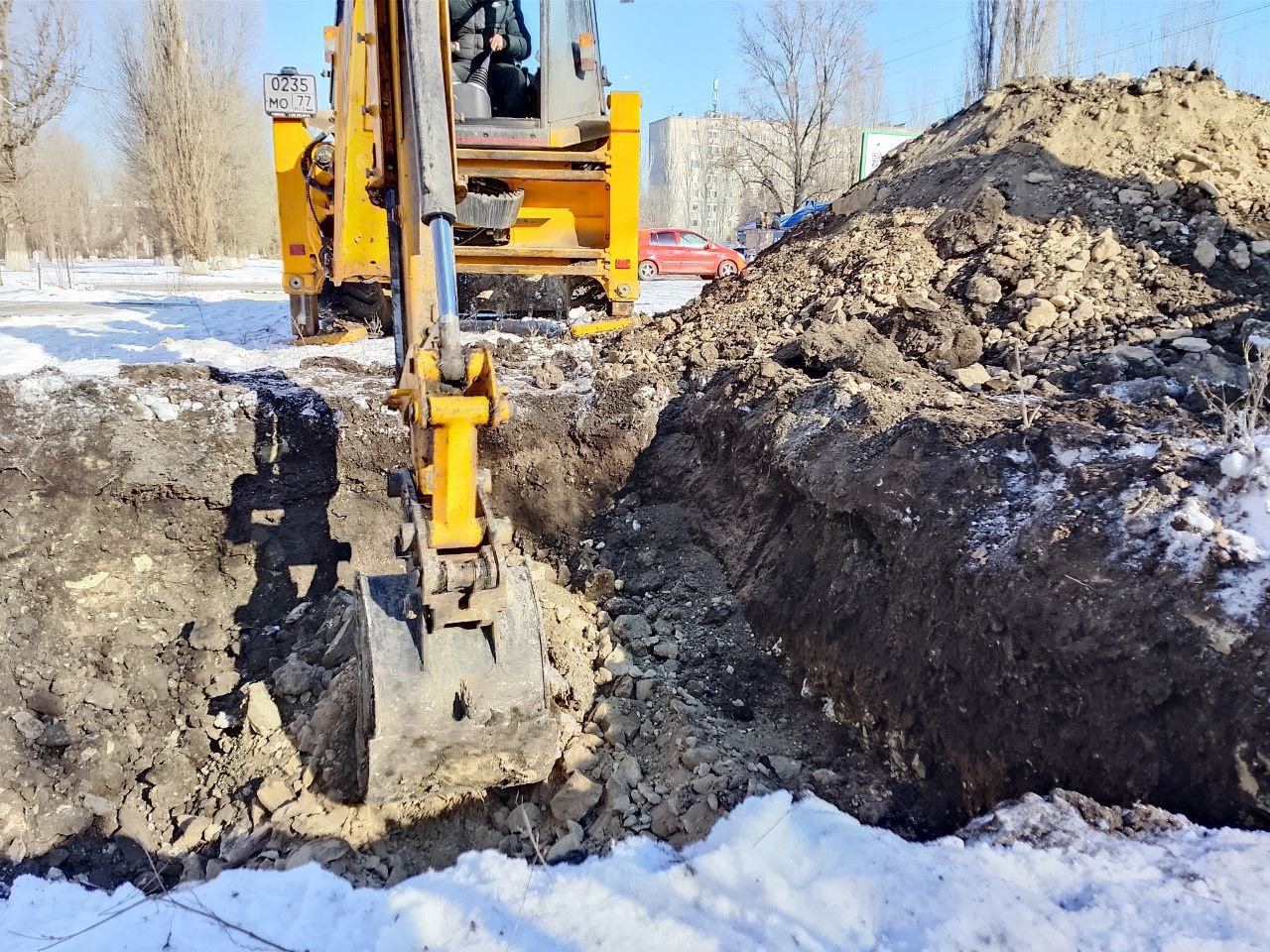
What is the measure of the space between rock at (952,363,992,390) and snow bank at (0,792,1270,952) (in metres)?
2.70

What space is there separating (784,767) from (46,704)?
3262 mm

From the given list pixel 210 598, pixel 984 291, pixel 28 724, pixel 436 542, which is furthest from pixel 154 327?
pixel 984 291

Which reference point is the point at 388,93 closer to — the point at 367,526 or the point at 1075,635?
the point at 367,526

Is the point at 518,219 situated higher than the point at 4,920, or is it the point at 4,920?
the point at 518,219

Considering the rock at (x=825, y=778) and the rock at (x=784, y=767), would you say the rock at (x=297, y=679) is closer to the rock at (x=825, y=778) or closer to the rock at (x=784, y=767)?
the rock at (x=784, y=767)

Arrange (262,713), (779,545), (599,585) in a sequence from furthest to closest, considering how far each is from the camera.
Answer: (599,585) < (779,545) < (262,713)

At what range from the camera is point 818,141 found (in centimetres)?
2116

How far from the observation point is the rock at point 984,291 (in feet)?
17.9

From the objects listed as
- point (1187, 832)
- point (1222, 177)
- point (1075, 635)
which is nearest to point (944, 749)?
point (1075, 635)

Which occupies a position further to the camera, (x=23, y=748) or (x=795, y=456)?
(x=795, y=456)

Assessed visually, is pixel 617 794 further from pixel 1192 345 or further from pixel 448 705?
pixel 1192 345

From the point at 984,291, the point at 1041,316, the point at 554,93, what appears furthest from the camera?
the point at 554,93

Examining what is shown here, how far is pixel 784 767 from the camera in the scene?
3125 mm

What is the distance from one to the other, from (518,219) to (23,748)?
200 inches
